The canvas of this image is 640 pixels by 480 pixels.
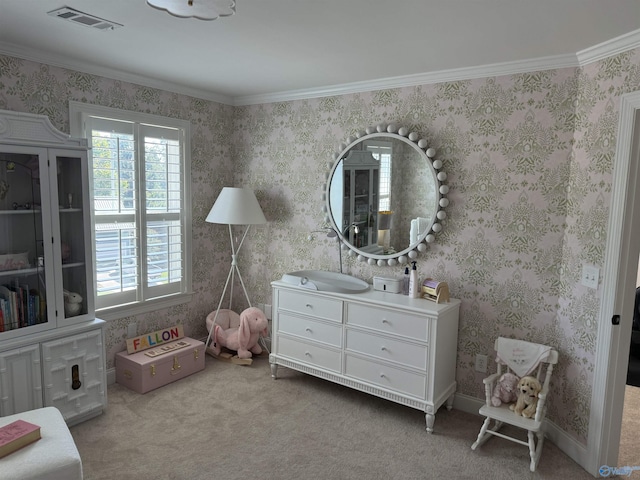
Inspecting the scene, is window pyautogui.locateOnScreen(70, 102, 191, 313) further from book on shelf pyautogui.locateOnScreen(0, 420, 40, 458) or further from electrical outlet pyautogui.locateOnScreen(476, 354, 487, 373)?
electrical outlet pyautogui.locateOnScreen(476, 354, 487, 373)

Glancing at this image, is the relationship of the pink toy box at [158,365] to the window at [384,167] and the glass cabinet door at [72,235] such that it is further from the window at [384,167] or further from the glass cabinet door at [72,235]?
the window at [384,167]

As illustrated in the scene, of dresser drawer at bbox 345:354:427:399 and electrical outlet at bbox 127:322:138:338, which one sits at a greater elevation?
electrical outlet at bbox 127:322:138:338

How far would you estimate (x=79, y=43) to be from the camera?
9.20 feet

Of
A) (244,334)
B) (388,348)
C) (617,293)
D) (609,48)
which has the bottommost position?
(244,334)

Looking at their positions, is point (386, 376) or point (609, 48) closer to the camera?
point (609, 48)

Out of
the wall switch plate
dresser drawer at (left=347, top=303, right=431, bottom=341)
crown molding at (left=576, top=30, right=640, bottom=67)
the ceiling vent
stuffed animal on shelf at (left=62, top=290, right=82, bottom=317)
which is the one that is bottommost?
dresser drawer at (left=347, top=303, right=431, bottom=341)

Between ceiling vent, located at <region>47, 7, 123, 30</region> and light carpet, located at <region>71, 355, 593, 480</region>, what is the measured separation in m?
2.43

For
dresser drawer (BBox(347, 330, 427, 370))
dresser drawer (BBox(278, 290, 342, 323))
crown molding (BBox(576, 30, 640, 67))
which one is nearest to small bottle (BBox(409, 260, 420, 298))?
dresser drawer (BBox(347, 330, 427, 370))

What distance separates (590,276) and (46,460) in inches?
117

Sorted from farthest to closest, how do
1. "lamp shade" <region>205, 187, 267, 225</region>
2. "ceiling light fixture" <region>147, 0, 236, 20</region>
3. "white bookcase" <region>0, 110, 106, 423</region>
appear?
"lamp shade" <region>205, 187, 267, 225</region>, "white bookcase" <region>0, 110, 106, 423</region>, "ceiling light fixture" <region>147, 0, 236, 20</region>

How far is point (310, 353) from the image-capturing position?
356 centimetres

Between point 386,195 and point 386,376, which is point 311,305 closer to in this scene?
point 386,376

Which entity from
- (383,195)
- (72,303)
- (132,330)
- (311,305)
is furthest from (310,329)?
(72,303)

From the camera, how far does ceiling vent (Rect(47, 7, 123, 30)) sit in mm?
2258
